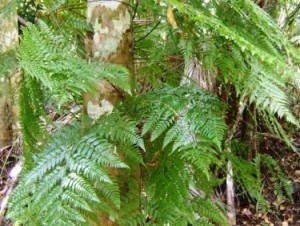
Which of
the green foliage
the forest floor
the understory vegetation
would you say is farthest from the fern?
the forest floor

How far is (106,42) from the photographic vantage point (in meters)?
1.10

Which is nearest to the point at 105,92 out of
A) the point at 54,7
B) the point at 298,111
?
the point at 54,7

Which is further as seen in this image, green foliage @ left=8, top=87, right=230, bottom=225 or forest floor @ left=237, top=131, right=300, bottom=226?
forest floor @ left=237, top=131, right=300, bottom=226

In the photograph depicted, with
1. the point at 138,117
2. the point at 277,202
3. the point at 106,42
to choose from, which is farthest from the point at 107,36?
the point at 277,202

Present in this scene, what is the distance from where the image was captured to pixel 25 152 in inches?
40.3

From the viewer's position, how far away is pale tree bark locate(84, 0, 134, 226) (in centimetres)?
109

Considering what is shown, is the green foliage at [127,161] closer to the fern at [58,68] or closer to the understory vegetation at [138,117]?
the understory vegetation at [138,117]

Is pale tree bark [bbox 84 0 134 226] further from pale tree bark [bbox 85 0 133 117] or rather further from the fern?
the fern

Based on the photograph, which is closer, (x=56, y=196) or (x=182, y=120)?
(x=56, y=196)

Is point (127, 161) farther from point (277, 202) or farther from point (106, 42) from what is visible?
point (277, 202)

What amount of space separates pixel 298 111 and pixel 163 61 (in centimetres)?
196

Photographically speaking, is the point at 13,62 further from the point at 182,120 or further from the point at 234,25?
the point at 234,25

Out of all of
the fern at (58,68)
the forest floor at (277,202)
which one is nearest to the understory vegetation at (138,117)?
the fern at (58,68)

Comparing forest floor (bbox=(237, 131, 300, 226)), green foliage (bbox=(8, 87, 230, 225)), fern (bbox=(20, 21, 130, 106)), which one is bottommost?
forest floor (bbox=(237, 131, 300, 226))
